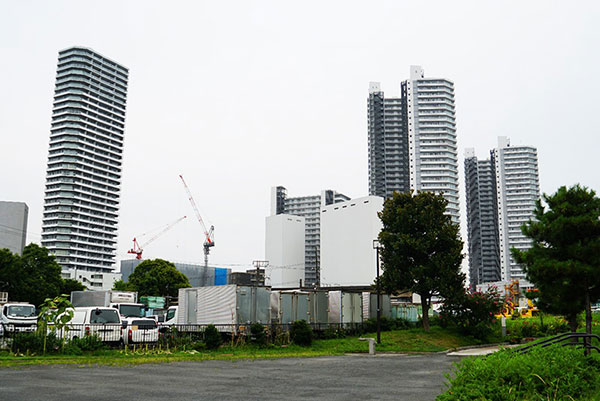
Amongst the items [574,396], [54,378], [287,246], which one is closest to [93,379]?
[54,378]

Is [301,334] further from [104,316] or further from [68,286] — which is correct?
[68,286]

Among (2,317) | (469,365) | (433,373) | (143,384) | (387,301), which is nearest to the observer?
(469,365)

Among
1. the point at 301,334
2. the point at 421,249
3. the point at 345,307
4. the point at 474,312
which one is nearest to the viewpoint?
the point at 301,334

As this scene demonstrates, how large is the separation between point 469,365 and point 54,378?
1079cm

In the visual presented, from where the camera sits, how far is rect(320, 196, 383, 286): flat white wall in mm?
143750

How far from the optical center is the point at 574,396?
824 centimetres

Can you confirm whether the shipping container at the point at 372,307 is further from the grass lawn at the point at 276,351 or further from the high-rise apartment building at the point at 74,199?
the high-rise apartment building at the point at 74,199

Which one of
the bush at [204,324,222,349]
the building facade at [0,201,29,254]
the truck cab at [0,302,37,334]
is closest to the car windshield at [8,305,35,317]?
the truck cab at [0,302,37,334]

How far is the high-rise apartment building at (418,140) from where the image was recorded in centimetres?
17712

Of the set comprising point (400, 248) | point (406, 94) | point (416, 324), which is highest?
point (406, 94)

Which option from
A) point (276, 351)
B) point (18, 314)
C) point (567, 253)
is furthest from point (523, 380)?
point (18, 314)

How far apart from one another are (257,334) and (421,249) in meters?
13.7

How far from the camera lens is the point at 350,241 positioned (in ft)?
490

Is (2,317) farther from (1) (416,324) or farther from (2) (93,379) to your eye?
(1) (416,324)
